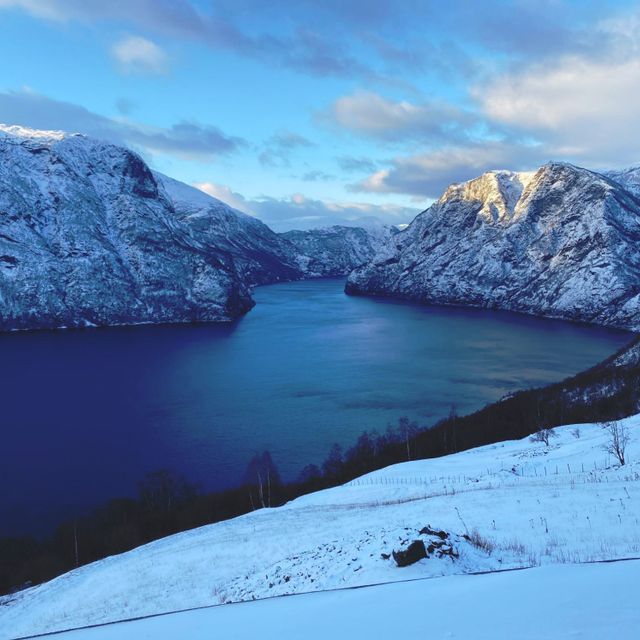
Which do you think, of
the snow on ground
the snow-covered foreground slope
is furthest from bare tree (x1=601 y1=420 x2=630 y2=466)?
the snow on ground

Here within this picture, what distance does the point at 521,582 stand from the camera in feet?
30.3

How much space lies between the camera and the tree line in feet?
140

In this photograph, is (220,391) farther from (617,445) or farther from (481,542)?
(481,542)

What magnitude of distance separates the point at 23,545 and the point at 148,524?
991 centimetres

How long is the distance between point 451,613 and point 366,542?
889 cm

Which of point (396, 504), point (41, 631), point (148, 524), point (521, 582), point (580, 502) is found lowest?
point (148, 524)

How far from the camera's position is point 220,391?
101m

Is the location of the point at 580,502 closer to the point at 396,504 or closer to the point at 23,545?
the point at 396,504

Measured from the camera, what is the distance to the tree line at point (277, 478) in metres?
42.5

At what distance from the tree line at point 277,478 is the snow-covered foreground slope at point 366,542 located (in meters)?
15.6

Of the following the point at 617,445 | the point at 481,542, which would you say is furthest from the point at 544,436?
the point at 481,542

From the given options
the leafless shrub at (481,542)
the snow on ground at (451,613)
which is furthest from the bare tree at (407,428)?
the snow on ground at (451,613)

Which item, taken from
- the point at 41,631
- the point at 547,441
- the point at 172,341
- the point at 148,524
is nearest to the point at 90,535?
the point at 148,524

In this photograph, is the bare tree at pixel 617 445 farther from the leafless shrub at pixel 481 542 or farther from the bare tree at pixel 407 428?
the bare tree at pixel 407 428
